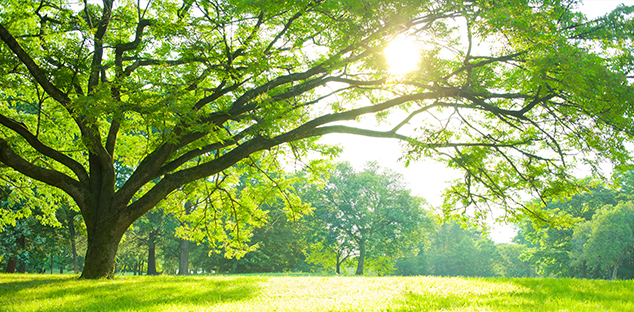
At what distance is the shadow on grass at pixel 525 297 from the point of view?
582 centimetres

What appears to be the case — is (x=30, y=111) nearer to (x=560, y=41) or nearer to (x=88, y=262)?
(x=88, y=262)

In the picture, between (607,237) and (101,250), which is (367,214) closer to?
(607,237)

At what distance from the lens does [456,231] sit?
79.4 m

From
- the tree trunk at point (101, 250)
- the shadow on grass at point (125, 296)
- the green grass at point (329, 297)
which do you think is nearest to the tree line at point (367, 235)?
the tree trunk at point (101, 250)

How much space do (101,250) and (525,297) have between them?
451 inches

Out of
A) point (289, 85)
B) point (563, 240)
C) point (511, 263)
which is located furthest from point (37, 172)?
point (511, 263)

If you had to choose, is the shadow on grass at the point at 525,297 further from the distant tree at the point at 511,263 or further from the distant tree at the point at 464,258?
the distant tree at the point at 511,263

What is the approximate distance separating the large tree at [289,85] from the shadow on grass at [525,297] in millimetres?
3669

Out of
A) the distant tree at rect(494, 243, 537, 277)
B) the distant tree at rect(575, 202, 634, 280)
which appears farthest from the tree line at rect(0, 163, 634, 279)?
the distant tree at rect(494, 243, 537, 277)

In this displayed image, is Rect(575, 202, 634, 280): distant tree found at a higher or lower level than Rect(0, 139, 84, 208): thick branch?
lower

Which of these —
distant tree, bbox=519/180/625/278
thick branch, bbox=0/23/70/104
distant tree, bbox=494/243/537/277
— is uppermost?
thick branch, bbox=0/23/70/104

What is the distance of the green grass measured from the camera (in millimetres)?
6094

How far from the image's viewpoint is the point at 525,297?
22.7 ft

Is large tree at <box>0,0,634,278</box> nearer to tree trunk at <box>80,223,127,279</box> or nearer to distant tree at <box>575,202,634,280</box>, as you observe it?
tree trunk at <box>80,223,127,279</box>
